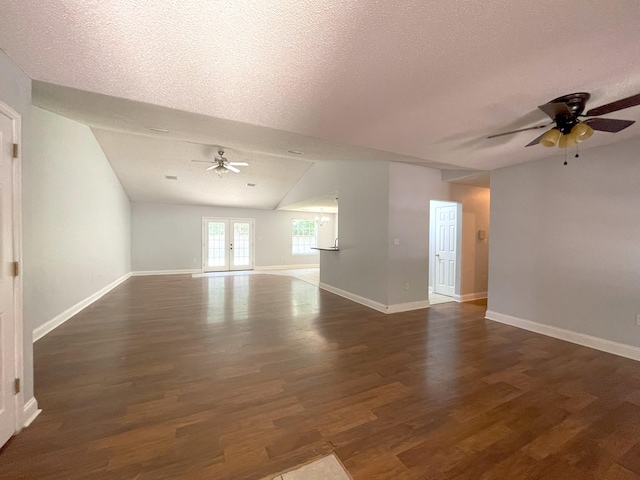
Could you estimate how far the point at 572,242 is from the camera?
3305mm

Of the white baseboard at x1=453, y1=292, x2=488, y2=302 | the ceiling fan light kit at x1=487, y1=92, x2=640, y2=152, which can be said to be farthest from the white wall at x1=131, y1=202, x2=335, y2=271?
the ceiling fan light kit at x1=487, y1=92, x2=640, y2=152

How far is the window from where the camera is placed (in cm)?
1084

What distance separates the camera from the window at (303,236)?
10.8m

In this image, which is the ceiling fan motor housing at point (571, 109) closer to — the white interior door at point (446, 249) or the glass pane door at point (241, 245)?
the white interior door at point (446, 249)

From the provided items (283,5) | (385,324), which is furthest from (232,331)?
(283,5)

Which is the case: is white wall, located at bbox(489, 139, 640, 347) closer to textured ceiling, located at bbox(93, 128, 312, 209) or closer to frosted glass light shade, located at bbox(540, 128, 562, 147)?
frosted glass light shade, located at bbox(540, 128, 562, 147)

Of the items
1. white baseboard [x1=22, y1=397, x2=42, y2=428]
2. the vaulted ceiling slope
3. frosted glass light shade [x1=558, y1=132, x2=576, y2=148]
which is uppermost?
the vaulted ceiling slope

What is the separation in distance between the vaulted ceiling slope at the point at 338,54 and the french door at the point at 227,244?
7.73 m

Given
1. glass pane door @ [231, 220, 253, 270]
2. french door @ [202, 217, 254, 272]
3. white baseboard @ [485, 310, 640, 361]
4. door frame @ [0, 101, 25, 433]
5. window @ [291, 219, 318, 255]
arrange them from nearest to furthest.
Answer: door frame @ [0, 101, 25, 433] → white baseboard @ [485, 310, 640, 361] → french door @ [202, 217, 254, 272] → glass pane door @ [231, 220, 253, 270] → window @ [291, 219, 318, 255]

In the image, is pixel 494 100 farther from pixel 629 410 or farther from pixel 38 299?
pixel 38 299

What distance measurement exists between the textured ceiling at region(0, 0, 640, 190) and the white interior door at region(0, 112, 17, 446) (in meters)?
0.63

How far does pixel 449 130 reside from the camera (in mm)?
2619

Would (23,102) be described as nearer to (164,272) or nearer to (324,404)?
(324,404)

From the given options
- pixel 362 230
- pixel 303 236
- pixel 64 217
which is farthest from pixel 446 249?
pixel 64 217
